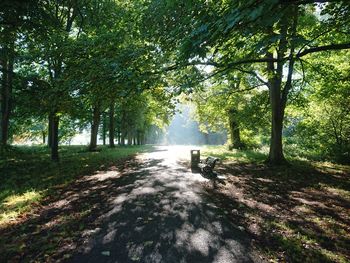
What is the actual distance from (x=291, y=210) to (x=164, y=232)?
4.32m

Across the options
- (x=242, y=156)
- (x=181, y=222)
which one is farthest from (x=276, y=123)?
(x=181, y=222)

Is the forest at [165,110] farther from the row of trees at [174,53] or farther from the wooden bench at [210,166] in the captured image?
the wooden bench at [210,166]

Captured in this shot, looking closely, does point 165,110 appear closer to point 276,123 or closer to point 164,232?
point 276,123

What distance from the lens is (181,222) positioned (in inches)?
268

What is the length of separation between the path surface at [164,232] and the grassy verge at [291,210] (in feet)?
1.96

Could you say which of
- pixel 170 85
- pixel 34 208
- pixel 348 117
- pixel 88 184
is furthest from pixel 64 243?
pixel 348 117

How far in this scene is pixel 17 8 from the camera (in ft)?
36.3

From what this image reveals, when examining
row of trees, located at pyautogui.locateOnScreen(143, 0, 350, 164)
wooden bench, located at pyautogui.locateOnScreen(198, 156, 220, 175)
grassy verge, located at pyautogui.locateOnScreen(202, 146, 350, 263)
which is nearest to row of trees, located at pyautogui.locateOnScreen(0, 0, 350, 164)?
row of trees, located at pyautogui.locateOnScreen(143, 0, 350, 164)

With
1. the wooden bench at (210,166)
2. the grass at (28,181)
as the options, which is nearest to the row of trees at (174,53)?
the grass at (28,181)

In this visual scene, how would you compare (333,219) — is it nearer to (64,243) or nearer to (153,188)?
(153,188)

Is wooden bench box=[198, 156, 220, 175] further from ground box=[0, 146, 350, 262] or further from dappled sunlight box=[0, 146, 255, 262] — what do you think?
dappled sunlight box=[0, 146, 255, 262]

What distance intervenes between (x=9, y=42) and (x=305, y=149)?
24335 millimetres

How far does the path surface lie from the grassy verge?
599mm

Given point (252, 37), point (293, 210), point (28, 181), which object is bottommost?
point (293, 210)
